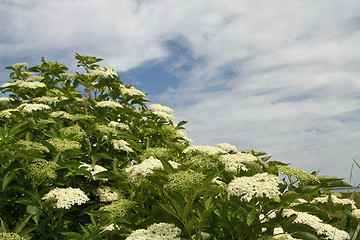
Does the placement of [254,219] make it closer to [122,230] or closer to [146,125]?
[122,230]

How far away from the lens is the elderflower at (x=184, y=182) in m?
2.36

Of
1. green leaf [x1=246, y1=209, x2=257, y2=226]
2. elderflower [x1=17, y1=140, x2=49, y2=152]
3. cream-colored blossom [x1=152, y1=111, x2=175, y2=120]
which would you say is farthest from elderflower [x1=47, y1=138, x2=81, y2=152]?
green leaf [x1=246, y1=209, x2=257, y2=226]

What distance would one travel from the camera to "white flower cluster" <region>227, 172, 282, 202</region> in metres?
2.40

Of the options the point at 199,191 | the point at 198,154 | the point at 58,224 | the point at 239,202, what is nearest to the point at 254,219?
the point at 239,202

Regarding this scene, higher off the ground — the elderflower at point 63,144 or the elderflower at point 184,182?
the elderflower at point 63,144

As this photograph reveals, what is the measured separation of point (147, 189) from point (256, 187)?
118cm

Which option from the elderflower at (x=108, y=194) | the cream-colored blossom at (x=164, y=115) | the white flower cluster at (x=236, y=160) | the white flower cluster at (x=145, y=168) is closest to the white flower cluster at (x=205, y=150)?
the white flower cluster at (x=236, y=160)

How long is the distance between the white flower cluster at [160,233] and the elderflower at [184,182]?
0.32 metres

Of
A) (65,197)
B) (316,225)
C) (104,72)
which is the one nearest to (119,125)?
(104,72)

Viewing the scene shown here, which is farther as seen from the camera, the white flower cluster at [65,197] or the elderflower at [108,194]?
the elderflower at [108,194]

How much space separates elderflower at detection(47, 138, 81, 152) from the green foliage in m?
0.01

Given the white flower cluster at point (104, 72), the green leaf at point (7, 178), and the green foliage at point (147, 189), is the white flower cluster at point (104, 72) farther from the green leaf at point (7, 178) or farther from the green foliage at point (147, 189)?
the green leaf at point (7, 178)

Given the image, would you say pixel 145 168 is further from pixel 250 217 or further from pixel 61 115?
pixel 61 115

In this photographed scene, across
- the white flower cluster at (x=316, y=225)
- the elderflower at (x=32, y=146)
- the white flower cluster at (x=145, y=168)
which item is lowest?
the white flower cluster at (x=316, y=225)
